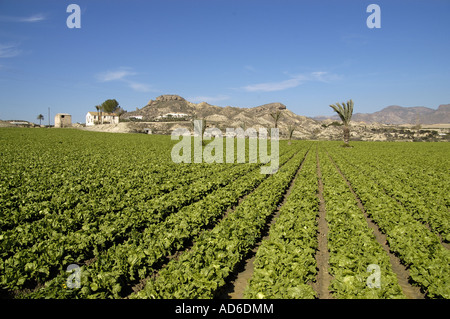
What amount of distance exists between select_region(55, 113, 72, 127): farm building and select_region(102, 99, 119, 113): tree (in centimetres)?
1529

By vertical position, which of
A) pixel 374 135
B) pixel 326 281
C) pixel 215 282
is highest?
pixel 374 135

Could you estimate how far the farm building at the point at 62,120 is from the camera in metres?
116

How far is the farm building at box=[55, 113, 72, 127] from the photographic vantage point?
116 metres

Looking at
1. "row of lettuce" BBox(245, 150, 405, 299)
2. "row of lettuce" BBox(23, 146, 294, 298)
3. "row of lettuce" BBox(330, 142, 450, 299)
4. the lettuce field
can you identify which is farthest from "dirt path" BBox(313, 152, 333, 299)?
"row of lettuce" BBox(23, 146, 294, 298)

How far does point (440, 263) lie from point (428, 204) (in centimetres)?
602

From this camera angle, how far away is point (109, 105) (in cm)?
12706

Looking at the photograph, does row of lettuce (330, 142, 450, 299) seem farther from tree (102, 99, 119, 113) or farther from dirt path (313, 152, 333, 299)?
tree (102, 99, 119, 113)

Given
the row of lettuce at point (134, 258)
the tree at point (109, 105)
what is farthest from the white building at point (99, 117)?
the row of lettuce at point (134, 258)

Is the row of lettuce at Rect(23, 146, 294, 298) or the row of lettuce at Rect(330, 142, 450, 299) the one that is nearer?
the row of lettuce at Rect(23, 146, 294, 298)

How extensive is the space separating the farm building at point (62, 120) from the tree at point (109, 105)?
15.3 m
